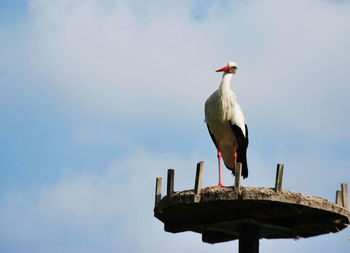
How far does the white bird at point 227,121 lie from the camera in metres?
11.2

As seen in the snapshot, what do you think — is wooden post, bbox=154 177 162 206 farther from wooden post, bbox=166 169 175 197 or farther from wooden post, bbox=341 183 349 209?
wooden post, bbox=341 183 349 209

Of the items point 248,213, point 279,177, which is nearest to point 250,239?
point 248,213

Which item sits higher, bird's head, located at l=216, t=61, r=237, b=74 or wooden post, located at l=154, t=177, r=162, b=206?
bird's head, located at l=216, t=61, r=237, b=74

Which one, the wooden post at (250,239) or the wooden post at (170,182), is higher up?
the wooden post at (170,182)

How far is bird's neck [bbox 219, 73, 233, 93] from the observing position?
11349 millimetres

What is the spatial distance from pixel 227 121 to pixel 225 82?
77 centimetres

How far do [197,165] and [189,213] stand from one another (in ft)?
2.99

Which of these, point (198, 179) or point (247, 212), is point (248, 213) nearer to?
point (247, 212)

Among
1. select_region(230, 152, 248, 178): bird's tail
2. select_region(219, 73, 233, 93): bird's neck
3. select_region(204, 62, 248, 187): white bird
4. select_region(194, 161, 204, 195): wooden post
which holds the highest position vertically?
select_region(219, 73, 233, 93): bird's neck

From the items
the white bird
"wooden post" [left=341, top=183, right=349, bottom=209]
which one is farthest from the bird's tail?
"wooden post" [left=341, top=183, right=349, bottom=209]

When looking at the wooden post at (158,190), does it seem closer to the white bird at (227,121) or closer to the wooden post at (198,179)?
the wooden post at (198,179)

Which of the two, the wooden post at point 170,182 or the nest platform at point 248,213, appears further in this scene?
the wooden post at point 170,182

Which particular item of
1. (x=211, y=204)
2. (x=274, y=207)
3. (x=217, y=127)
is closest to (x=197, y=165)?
(x=211, y=204)

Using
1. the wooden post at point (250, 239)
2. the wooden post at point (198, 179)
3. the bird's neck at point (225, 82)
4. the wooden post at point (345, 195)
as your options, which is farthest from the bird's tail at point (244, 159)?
the wooden post at point (198, 179)
